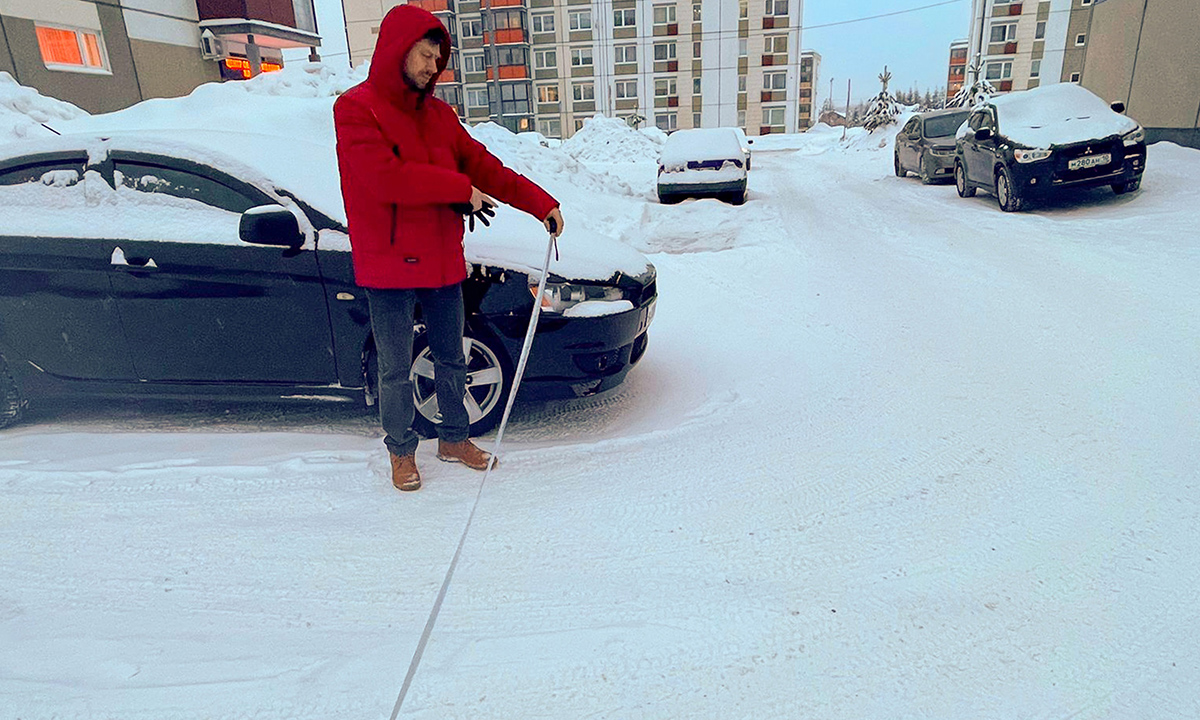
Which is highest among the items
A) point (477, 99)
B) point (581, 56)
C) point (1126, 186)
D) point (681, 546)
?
point (581, 56)

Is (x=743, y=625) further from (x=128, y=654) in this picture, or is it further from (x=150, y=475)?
(x=150, y=475)

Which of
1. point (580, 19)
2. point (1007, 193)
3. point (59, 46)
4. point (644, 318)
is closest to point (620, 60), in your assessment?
point (580, 19)

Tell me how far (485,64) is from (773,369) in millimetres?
47279

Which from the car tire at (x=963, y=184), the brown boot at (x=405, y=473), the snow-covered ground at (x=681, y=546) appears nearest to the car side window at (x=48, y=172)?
the snow-covered ground at (x=681, y=546)

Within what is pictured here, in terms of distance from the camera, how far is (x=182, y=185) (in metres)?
3.30

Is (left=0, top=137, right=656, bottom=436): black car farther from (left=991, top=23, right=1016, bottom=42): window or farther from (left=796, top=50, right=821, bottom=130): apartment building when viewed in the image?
(left=796, top=50, right=821, bottom=130): apartment building

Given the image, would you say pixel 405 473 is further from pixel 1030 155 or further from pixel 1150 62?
pixel 1150 62

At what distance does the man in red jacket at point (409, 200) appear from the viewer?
242 centimetres

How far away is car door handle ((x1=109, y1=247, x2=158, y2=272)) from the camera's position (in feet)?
10.5

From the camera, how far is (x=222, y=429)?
358 centimetres

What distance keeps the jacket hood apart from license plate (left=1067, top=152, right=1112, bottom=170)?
9.18 meters

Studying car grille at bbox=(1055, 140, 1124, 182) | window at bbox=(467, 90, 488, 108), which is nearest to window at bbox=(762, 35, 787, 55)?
window at bbox=(467, 90, 488, 108)

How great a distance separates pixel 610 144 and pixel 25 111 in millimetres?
18599

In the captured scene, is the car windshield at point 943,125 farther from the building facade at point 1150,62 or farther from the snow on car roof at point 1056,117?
the snow on car roof at point 1056,117
